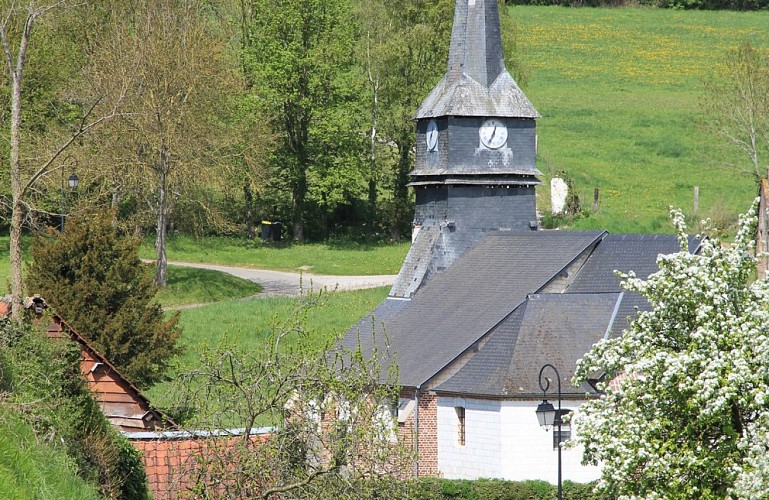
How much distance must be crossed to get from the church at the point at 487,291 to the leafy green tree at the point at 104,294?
5.05 meters

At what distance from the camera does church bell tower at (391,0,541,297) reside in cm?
3662

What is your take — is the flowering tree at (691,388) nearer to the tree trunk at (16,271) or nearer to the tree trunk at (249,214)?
the tree trunk at (16,271)

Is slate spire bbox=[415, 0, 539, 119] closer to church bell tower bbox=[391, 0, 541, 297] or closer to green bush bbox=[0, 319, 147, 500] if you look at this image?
church bell tower bbox=[391, 0, 541, 297]

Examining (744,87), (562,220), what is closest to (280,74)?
(562,220)

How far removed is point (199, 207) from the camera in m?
53.5

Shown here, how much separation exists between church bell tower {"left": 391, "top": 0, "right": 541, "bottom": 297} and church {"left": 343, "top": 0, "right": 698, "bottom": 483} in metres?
0.04

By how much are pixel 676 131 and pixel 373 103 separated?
1873 cm

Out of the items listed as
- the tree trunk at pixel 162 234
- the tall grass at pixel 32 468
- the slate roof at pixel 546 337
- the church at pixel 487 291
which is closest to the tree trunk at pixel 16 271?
the tall grass at pixel 32 468

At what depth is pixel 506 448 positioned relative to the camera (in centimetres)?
3011

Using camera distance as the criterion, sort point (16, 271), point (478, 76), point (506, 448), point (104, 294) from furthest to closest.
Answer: point (478, 76)
point (506, 448)
point (104, 294)
point (16, 271)

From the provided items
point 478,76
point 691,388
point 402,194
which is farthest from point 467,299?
point 402,194

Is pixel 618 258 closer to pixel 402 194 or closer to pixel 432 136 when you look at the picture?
pixel 432 136

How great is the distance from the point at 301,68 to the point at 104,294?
28.2 m

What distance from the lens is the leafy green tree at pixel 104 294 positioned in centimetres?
2920
